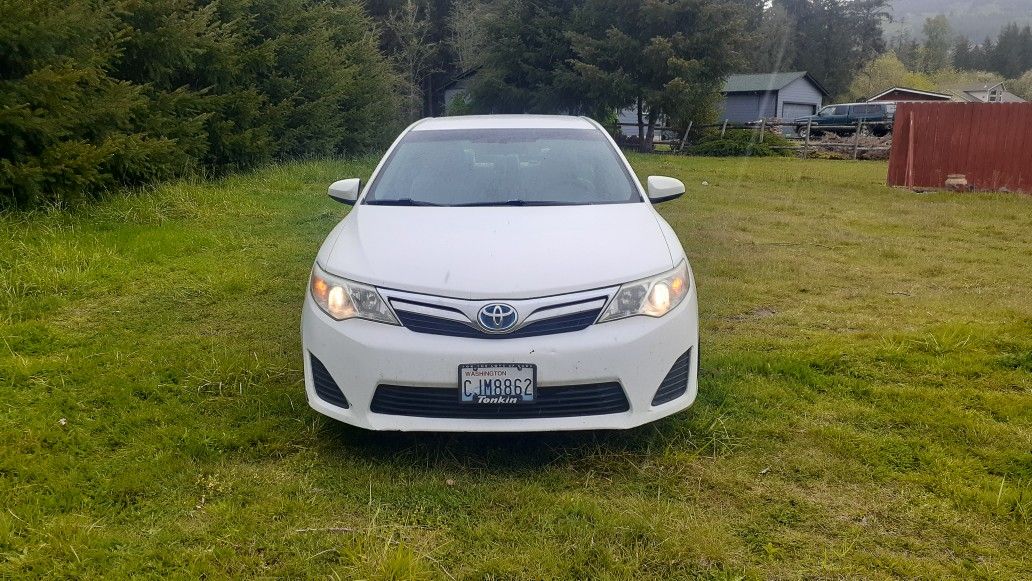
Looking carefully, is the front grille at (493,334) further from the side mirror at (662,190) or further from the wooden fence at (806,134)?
the wooden fence at (806,134)

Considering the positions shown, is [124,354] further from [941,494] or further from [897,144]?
[897,144]

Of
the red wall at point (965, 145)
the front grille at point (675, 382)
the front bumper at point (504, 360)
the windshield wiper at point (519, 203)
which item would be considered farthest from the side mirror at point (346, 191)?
the red wall at point (965, 145)

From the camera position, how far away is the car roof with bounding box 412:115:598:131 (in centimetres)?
480

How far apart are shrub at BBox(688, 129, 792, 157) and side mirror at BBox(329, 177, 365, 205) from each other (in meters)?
24.1

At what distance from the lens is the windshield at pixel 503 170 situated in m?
4.10

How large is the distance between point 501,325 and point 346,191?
6.17 ft

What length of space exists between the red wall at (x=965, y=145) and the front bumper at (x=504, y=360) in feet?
42.3

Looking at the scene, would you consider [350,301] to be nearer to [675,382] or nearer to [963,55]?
[675,382]

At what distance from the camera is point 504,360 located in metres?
2.89

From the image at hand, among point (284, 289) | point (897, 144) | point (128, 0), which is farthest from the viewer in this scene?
point (897, 144)

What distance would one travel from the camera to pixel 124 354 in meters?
4.52

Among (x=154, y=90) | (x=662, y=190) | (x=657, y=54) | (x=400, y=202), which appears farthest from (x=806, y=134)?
(x=400, y=202)

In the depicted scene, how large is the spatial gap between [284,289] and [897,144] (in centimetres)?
1249

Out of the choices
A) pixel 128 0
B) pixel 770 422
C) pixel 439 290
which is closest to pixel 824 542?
pixel 770 422
